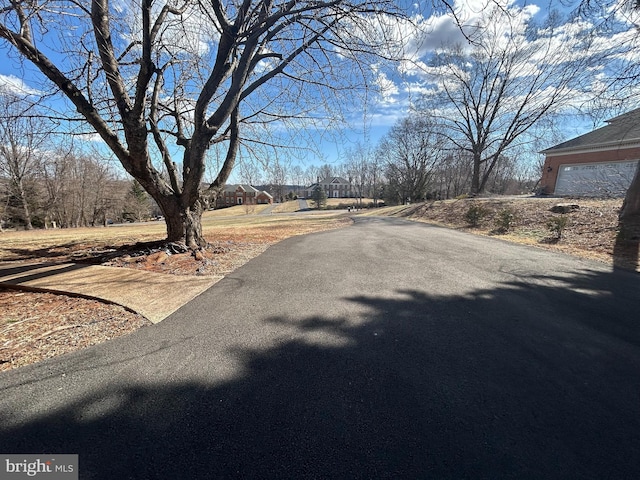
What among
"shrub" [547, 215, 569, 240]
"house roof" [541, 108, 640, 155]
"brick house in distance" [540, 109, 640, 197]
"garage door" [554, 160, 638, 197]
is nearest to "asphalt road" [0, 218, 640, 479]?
"shrub" [547, 215, 569, 240]

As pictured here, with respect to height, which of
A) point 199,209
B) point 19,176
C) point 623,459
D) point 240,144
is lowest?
point 623,459

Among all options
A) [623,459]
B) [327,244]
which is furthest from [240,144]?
[623,459]

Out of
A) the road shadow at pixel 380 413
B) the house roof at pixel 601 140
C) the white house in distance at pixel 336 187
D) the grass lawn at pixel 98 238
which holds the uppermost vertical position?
the white house in distance at pixel 336 187

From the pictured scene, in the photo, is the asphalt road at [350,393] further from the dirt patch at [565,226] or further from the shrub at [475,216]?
the shrub at [475,216]

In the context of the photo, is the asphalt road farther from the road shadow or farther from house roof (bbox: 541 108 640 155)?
house roof (bbox: 541 108 640 155)

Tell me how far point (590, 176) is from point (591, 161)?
4.92 ft

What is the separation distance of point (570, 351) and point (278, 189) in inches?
3052

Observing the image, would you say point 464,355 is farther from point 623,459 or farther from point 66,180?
point 66,180

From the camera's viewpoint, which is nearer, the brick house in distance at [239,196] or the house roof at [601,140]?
the house roof at [601,140]

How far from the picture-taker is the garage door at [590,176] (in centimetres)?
1654

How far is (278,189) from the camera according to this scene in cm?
7662

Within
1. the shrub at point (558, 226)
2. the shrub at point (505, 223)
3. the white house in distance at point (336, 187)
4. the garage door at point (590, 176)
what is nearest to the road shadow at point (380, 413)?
the shrub at point (558, 226)

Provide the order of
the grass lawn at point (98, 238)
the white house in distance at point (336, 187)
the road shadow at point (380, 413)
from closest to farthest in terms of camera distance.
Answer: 1. the road shadow at point (380, 413)
2. the grass lawn at point (98, 238)
3. the white house in distance at point (336, 187)

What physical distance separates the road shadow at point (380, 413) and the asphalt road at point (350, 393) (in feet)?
0.03
